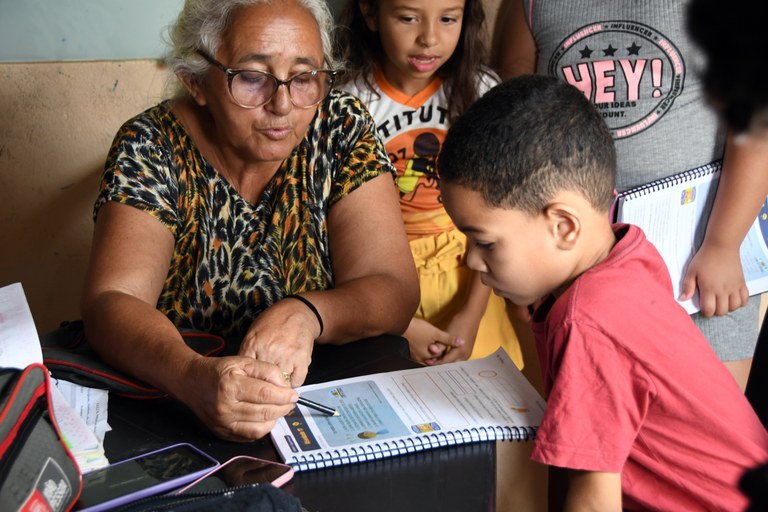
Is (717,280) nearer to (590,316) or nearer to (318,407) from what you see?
(590,316)

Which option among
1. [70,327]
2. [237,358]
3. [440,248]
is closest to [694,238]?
[440,248]

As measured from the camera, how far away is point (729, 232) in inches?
80.3

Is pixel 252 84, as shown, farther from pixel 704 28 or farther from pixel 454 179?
pixel 704 28

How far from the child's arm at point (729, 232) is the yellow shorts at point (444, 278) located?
0.66 meters

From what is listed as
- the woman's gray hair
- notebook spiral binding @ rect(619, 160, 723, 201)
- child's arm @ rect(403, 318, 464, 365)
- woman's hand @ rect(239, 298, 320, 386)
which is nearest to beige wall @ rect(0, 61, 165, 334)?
the woman's gray hair

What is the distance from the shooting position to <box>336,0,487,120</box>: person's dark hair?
250 centimetres

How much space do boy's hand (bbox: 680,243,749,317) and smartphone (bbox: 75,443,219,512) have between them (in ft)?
4.67

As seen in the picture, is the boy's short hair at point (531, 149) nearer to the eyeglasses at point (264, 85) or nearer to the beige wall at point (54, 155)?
the eyeglasses at point (264, 85)

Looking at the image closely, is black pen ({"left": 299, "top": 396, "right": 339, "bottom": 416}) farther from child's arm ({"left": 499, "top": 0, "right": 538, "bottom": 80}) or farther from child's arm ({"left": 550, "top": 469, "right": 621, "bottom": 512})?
child's arm ({"left": 499, "top": 0, "right": 538, "bottom": 80})

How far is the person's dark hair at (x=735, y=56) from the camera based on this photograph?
416 millimetres

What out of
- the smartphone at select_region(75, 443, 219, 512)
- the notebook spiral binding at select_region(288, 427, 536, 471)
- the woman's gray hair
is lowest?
the notebook spiral binding at select_region(288, 427, 536, 471)

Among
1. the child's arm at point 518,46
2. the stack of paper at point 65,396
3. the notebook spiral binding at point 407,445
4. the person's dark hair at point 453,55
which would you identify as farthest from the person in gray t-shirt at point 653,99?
the stack of paper at point 65,396

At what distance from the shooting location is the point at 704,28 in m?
0.44

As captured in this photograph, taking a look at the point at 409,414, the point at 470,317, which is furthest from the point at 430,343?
the point at 409,414
